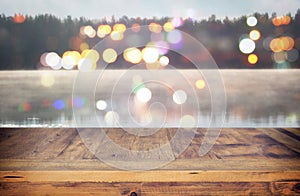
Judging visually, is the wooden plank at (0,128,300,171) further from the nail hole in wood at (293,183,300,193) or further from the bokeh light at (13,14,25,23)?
the bokeh light at (13,14,25,23)

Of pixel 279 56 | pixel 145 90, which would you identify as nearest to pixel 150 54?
pixel 145 90

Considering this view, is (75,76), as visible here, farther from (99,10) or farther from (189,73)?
(189,73)

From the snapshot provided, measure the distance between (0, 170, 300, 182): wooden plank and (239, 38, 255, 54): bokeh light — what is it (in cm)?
108

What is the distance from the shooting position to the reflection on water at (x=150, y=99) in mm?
1951

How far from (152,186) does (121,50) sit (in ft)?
3.46

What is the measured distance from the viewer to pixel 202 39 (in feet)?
6.39

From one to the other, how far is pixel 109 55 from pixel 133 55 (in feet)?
0.38

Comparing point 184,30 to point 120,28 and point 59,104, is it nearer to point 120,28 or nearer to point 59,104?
point 120,28

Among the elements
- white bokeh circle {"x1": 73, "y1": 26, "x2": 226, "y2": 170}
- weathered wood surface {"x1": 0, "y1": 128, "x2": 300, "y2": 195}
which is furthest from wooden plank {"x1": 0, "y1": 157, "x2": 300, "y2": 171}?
white bokeh circle {"x1": 73, "y1": 26, "x2": 226, "y2": 170}

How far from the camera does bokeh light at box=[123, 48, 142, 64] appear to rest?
1.96m

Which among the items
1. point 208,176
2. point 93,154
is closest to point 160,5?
point 93,154

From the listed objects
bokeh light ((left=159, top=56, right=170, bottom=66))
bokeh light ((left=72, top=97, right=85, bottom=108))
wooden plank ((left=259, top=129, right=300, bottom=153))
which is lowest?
wooden plank ((left=259, top=129, right=300, bottom=153))

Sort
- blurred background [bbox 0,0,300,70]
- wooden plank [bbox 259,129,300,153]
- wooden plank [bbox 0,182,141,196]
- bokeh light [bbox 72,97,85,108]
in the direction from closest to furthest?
wooden plank [bbox 0,182,141,196]
wooden plank [bbox 259,129,300,153]
blurred background [bbox 0,0,300,70]
bokeh light [bbox 72,97,85,108]

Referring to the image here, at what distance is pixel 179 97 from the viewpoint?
6.52ft
